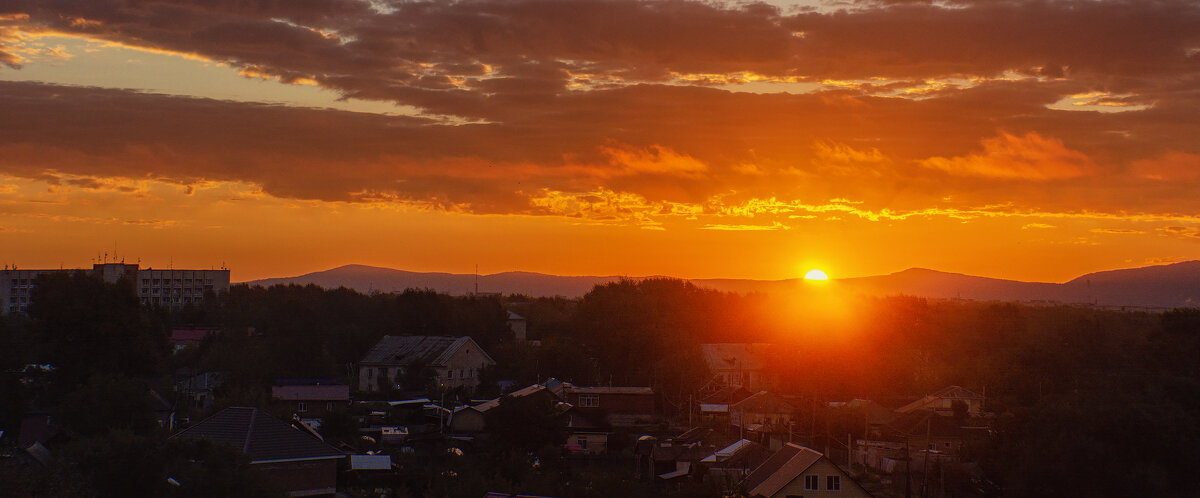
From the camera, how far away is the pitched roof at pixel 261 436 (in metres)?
22.0

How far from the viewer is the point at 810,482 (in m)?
23.5

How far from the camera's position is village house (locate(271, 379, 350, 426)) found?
37.0 m

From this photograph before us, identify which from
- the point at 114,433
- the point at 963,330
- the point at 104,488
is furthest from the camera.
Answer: the point at 963,330

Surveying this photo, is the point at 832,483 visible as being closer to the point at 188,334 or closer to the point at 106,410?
the point at 106,410

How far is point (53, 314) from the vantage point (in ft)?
123

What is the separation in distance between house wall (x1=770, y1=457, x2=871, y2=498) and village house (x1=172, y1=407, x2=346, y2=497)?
9748mm

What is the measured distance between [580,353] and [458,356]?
19.0ft

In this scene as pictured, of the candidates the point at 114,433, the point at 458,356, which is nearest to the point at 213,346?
the point at 458,356

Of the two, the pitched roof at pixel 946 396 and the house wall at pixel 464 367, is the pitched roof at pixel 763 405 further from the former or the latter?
the house wall at pixel 464 367

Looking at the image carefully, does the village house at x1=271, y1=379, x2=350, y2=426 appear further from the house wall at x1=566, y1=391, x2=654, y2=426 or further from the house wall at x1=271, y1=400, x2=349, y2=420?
the house wall at x1=566, y1=391, x2=654, y2=426

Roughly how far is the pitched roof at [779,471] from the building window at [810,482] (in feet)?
0.81

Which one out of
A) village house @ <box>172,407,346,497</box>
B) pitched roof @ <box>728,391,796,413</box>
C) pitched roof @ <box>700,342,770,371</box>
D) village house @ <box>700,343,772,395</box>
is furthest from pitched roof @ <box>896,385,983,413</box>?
village house @ <box>172,407,346,497</box>

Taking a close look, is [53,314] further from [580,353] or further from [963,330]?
[963,330]

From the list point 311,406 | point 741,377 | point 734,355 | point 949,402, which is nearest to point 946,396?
point 949,402
